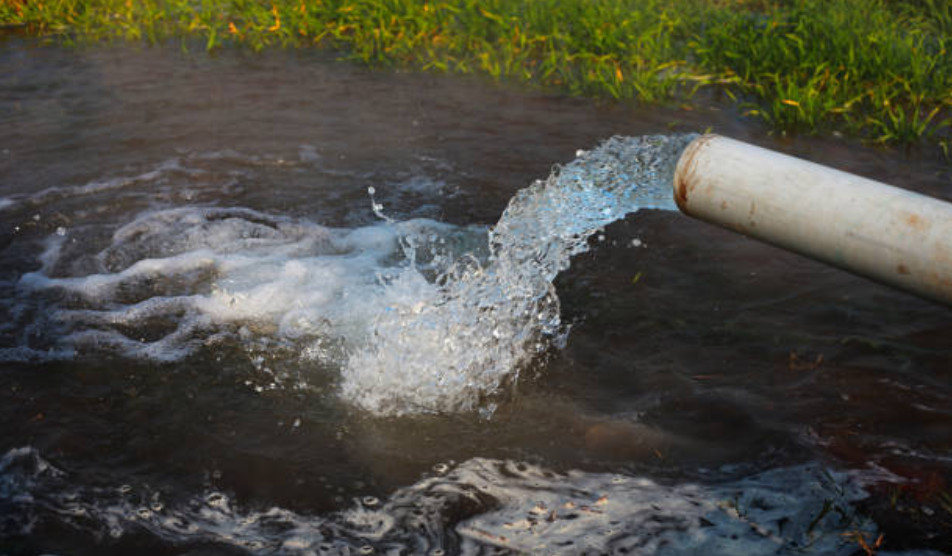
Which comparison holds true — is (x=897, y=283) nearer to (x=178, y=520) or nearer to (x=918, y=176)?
(x=178, y=520)

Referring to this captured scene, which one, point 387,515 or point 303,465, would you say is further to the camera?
point 303,465

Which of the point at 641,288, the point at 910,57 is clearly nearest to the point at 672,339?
the point at 641,288

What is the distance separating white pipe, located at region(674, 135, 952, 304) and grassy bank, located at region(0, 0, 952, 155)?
331 centimetres

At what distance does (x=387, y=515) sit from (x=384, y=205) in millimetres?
2257

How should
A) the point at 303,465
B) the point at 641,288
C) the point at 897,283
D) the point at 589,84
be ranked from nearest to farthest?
the point at 897,283
the point at 303,465
the point at 641,288
the point at 589,84

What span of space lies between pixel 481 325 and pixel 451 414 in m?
0.42

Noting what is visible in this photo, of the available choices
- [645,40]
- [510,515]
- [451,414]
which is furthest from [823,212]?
[645,40]

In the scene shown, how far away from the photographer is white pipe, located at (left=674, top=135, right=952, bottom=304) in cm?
186

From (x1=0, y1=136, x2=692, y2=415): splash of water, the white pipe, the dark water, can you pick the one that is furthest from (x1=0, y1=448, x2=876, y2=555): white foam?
the white pipe

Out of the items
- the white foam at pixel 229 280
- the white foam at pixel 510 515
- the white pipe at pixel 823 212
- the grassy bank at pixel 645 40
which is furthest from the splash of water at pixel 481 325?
the grassy bank at pixel 645 40

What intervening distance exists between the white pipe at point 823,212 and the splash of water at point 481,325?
3.37ft

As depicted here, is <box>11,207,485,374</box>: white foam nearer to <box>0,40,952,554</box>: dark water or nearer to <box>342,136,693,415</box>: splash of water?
<box>0,40,952,554</box>: dark water

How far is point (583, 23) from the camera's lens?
21.2 ft

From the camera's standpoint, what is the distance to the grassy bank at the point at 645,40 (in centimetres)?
539
